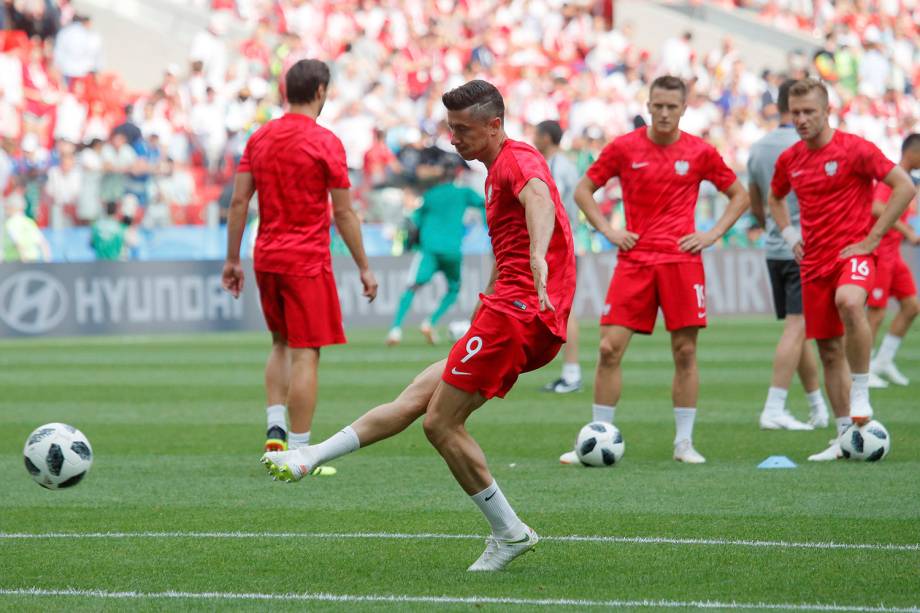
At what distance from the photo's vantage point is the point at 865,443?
918cm

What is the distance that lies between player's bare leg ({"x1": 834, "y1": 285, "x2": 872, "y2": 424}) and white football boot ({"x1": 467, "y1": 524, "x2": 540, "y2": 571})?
364 cm

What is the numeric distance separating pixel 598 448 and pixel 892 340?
621 cm

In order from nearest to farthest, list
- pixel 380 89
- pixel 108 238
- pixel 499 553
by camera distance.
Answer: pixel 499 553 → pixel 108 238 → pixel 380 89

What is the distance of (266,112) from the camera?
2380 cm

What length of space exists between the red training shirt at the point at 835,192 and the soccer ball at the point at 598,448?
1.60 m

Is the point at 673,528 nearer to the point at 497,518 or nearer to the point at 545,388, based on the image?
the point at 497,518

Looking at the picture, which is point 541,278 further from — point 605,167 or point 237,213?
point 605,167

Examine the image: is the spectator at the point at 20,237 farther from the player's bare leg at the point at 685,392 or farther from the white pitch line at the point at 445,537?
the white pitch line at the point at 445,537

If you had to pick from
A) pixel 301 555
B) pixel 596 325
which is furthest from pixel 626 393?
pixel 596 325

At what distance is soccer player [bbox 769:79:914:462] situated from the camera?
9.10 meters

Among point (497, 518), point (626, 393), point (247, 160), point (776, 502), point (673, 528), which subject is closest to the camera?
point (497, 518)

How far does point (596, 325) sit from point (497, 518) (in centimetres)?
1717

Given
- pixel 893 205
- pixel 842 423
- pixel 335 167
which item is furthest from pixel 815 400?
pixel 335 167

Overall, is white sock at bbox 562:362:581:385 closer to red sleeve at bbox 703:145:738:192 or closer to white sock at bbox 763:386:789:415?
white sock at bbox 763:386:789:415
